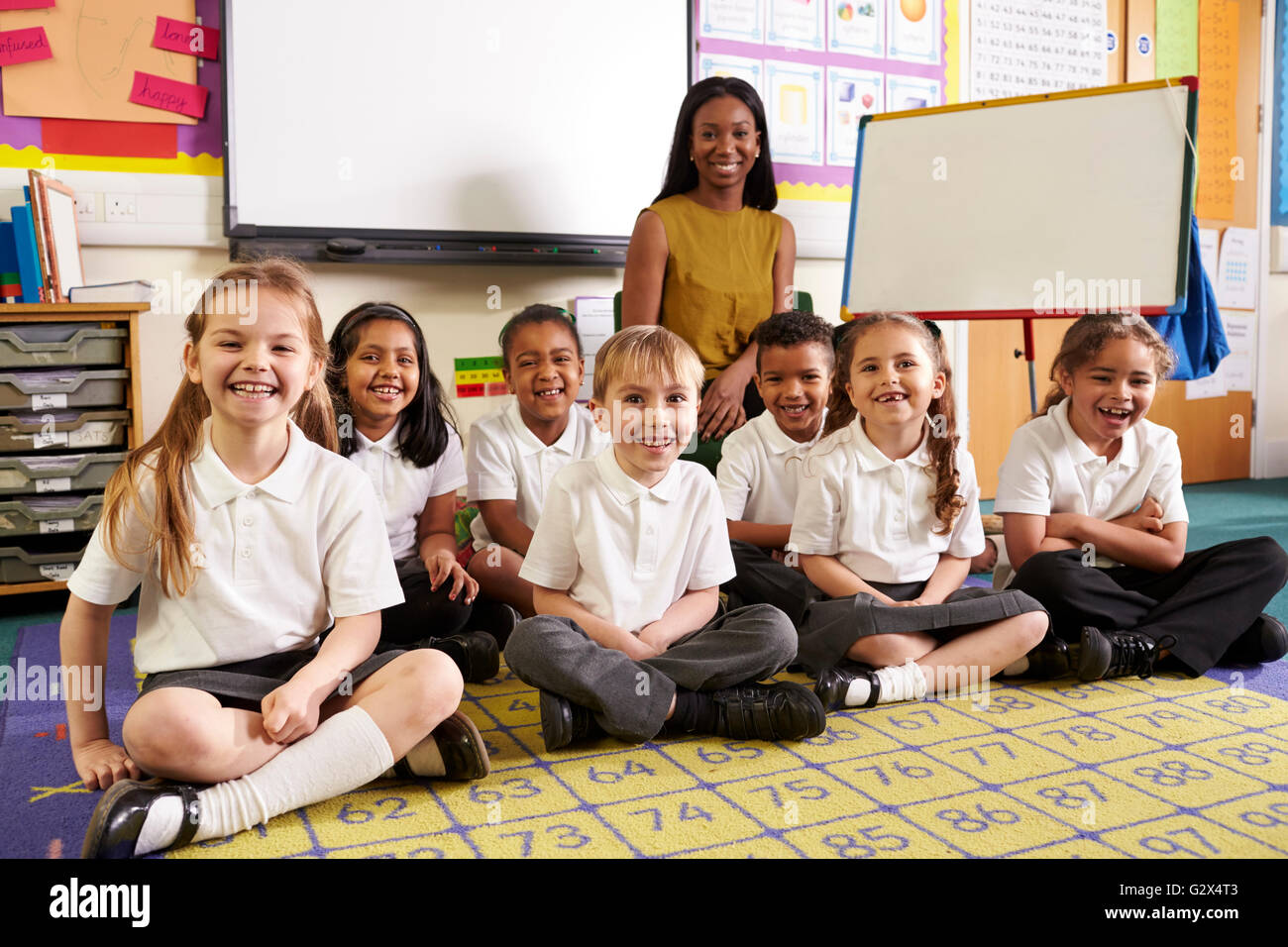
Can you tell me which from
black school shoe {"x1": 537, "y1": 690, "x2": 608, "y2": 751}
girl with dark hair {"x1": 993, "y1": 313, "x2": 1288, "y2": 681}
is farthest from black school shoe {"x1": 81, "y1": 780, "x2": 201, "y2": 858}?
girl with dark hair {"x1": 993, "y1": 313, "x2": 1288, "y2": 681}

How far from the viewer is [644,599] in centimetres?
144

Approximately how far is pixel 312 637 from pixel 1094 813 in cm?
88

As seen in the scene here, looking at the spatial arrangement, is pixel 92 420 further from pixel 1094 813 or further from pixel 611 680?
pixel 1094 813

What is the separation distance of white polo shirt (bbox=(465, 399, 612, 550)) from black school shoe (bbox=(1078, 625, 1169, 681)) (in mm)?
881

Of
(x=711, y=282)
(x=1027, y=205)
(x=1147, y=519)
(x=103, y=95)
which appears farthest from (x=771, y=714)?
(x=103, y=95)

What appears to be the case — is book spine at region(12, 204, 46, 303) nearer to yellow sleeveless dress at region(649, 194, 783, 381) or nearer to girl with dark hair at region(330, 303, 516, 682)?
girl with dark hair at region(330, 303, 516, 682)

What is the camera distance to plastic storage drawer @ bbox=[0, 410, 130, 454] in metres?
2.11

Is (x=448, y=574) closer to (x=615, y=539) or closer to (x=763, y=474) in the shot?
(x=615, y=539)

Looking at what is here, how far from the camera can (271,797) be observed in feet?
3.50

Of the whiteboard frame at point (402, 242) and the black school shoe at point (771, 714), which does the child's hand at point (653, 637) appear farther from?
the whiteboard frame at point (402, 242)

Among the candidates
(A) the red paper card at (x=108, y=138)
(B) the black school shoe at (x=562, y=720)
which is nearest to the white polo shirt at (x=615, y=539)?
(B) the black school shoe at (x=562, y=720)
